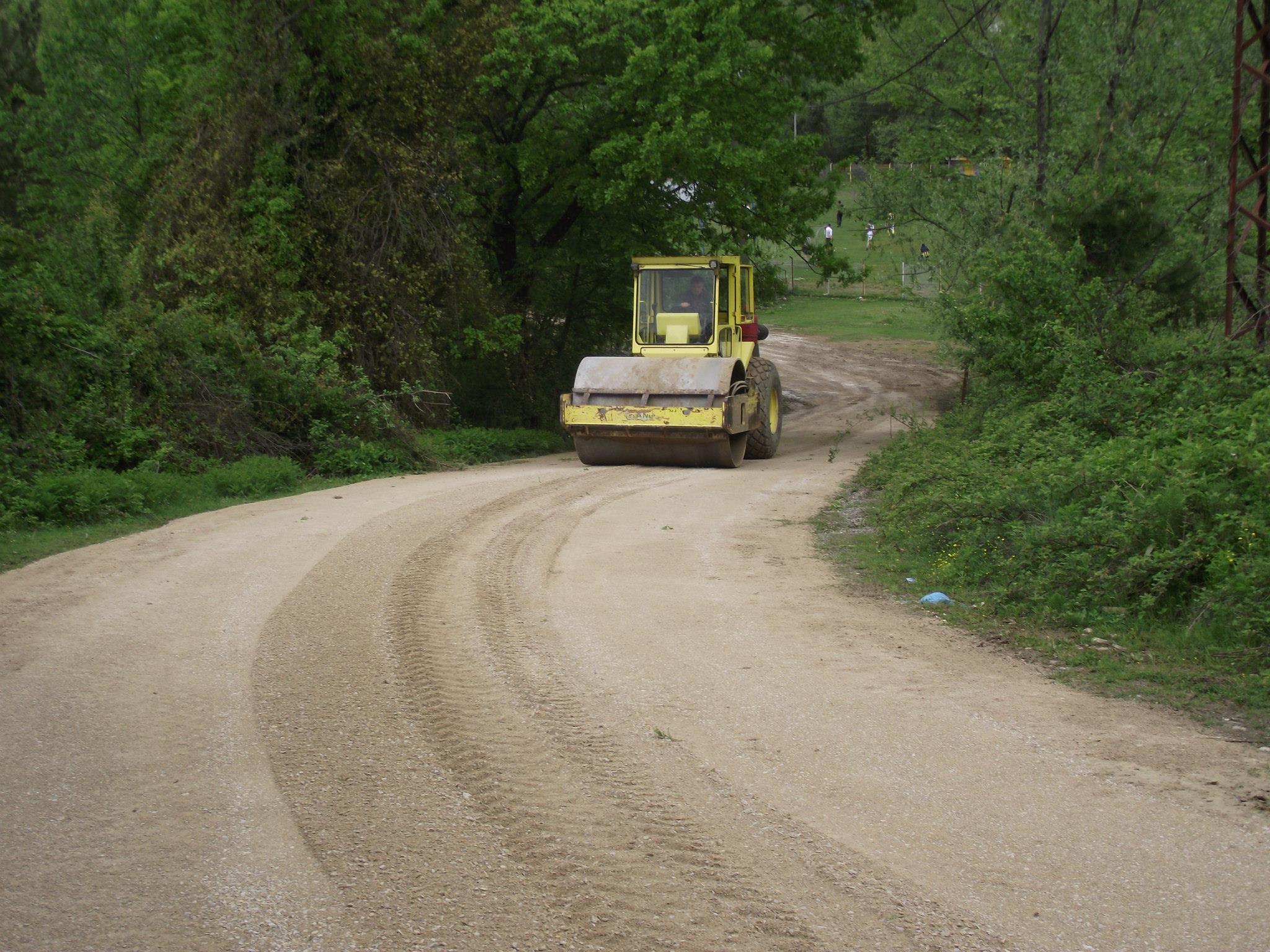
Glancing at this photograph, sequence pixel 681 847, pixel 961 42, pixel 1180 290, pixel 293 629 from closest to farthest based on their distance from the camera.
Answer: pixel 681 847 < pixel 293 629 < pixel 1180 290 < pixel 961 42

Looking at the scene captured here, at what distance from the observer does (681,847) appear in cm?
491

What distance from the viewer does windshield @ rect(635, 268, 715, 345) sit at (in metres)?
20.0

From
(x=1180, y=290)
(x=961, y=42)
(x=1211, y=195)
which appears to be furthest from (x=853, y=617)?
(x=961, y=42)

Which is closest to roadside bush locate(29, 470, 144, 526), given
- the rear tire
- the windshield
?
the windshield

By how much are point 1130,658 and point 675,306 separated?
1326 centimetres

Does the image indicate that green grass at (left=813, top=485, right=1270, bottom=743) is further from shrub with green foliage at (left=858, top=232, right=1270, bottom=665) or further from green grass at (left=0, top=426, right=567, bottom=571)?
green grass at (left=0, top=426, right=567, bottom=571)

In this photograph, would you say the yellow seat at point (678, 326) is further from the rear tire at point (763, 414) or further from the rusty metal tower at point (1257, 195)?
the rusty metal tower at point (1257, 195)

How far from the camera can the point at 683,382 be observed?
18141 mm

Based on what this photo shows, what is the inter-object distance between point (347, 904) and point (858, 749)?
277cm

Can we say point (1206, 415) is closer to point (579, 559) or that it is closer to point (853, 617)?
point (853, 617)

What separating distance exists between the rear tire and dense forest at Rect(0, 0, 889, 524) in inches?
136

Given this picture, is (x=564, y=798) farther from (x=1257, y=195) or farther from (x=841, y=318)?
(x=841, y=318)

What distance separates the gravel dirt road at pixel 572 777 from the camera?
4.39m

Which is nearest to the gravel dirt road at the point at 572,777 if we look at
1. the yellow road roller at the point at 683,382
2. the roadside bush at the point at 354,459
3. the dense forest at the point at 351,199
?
the dense forest at the point at 351,199
